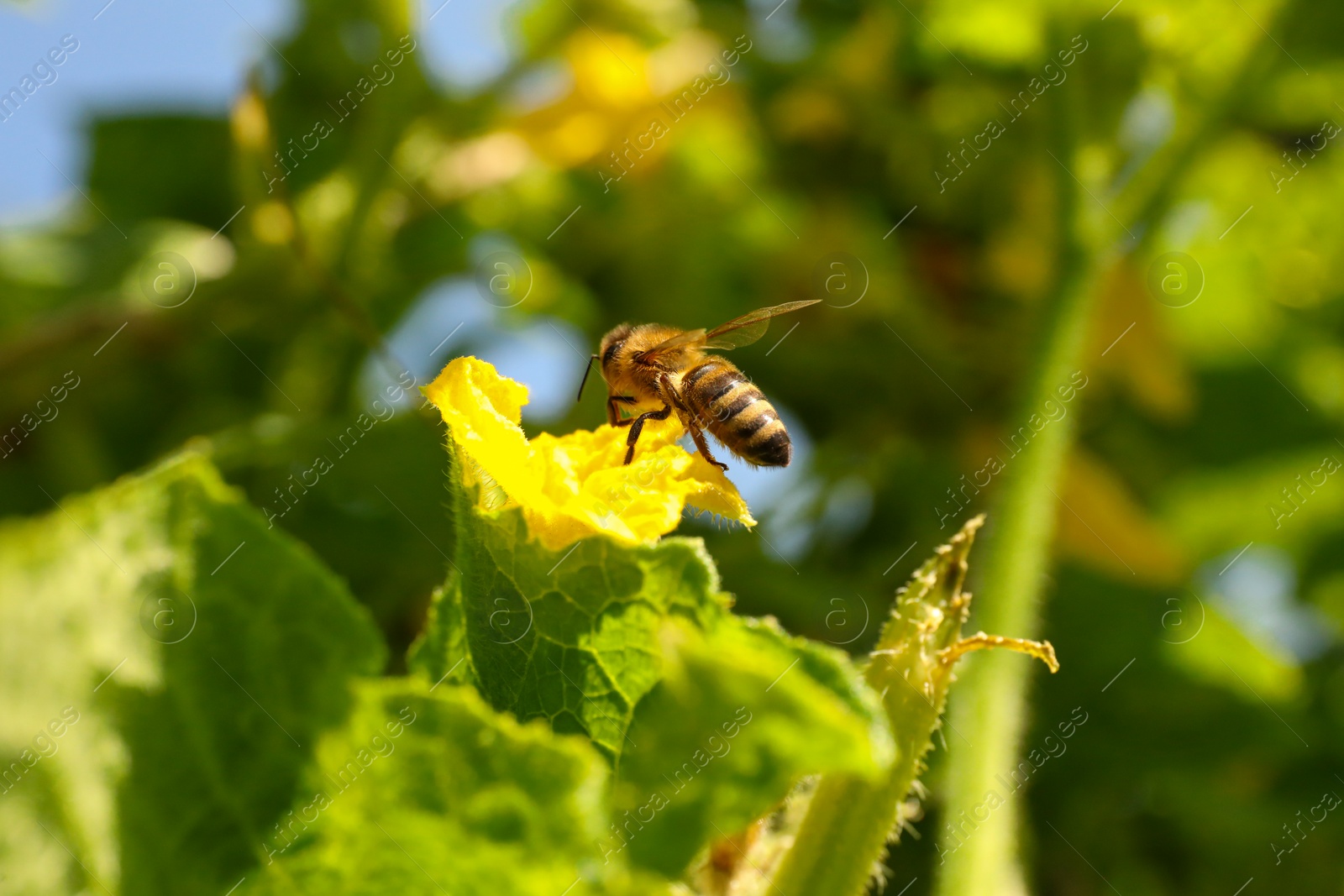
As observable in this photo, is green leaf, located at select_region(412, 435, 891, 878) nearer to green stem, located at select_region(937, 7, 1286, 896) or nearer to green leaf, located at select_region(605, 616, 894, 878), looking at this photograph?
green leaf, located at select_region(605, 616, 894, 878)

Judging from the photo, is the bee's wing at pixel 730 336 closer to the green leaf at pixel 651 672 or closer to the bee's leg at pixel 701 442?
the bee's leg at pixel 701 442

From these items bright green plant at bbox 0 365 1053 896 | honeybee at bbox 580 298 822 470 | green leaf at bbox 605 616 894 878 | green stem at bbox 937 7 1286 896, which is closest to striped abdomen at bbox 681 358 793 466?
honeybee at bbox 580 298 822 470

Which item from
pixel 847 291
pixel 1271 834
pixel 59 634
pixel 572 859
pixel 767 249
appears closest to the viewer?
pixel 572 859

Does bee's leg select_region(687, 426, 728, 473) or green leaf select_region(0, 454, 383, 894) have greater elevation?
green leaf select_region(0, 454, 383, 894)

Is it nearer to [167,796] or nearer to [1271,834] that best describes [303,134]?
[167,796]

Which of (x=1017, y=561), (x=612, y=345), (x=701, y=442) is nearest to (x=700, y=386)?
(x=701, y=442)

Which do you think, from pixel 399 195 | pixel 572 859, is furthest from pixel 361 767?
pixel 399 195

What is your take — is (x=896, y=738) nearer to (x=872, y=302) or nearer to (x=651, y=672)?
(x=651, y=672)
